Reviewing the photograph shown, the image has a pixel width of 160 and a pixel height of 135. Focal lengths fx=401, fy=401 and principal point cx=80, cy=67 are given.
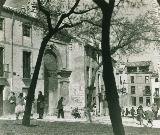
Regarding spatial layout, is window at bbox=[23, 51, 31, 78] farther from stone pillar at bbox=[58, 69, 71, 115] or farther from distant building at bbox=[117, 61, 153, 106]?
distant building at bbox=[117, 61, 153, 106]

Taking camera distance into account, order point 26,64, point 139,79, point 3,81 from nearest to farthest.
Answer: point 3,81 < point 26,64 < point 139,79

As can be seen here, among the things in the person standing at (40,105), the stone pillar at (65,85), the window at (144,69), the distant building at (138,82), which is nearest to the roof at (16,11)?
the person standing at (40,105)

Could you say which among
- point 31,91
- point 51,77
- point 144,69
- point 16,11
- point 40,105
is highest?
point 144,69

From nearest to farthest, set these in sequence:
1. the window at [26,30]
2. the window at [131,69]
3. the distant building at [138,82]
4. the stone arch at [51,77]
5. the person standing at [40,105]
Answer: the person standing at [40,105], the window at [26,30], the stone arch at [51,77], the distant building at [138,82], the window at [131,69]

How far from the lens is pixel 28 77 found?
26.6 m

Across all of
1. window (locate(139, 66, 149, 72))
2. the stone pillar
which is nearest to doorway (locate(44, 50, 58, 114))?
the stone pillar

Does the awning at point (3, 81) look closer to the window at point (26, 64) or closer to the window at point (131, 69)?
the window at point (26, 64)

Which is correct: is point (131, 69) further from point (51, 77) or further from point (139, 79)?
point (51, 77)

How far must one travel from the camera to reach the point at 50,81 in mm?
31062

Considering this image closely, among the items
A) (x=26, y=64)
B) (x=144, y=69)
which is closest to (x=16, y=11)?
(x=26, y=64)

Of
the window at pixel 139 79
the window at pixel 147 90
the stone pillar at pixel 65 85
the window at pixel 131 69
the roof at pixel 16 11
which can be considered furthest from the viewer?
the window at pixel 131 69

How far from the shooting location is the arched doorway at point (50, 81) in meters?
29.9

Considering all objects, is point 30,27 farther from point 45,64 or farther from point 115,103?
point 115,103

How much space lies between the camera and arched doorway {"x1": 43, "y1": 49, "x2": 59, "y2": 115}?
2989 cm
